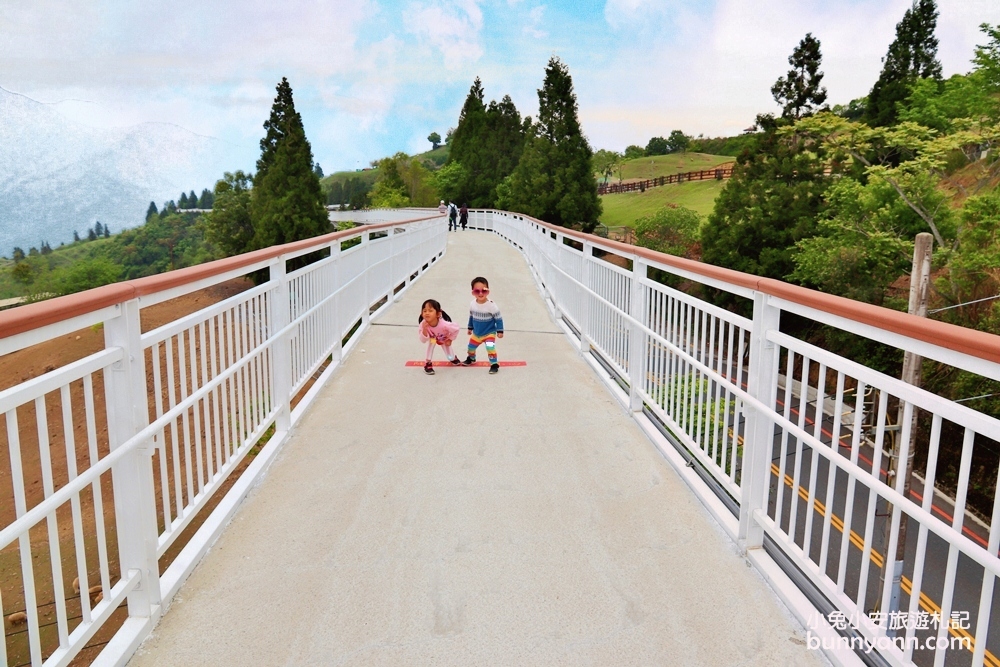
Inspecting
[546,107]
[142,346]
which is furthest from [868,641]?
[546,107]

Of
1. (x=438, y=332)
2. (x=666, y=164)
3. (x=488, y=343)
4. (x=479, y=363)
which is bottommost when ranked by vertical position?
(x=479, y=363)

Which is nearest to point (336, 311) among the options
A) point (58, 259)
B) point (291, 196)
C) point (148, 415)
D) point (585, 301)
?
point (585, 301)

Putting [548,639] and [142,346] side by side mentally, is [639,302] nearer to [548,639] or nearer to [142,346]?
[548,639]

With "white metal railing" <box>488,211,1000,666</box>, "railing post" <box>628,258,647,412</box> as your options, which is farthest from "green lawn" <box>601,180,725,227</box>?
"white metal railing" <box>488,211,1000,666</box>

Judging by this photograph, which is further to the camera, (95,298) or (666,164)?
(666,164)

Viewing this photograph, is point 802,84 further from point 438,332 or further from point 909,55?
point 438,332

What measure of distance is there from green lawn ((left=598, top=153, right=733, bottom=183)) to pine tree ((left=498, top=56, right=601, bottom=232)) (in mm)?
79219

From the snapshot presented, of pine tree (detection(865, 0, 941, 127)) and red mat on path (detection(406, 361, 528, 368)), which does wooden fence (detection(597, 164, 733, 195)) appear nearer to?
pine tree (detection(865, 0, 941, 127))

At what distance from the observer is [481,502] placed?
13.1 ft

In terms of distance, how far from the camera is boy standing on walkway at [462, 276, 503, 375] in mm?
7273

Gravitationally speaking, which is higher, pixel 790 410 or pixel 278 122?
pixel 278 122

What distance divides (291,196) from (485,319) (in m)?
36.4

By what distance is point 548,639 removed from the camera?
2744 mm

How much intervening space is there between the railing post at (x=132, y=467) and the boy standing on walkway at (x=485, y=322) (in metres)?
4.61
